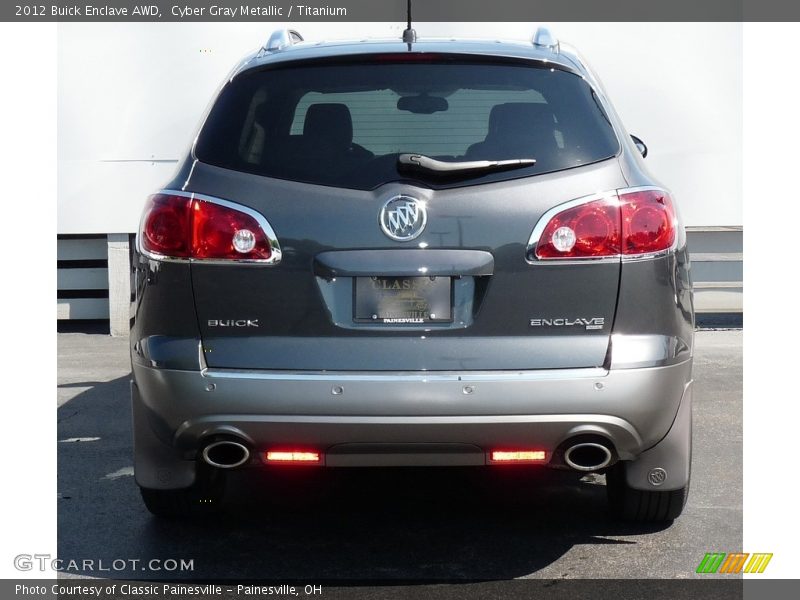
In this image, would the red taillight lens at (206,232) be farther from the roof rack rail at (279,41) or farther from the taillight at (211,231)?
the roof rack rail at (279,41)

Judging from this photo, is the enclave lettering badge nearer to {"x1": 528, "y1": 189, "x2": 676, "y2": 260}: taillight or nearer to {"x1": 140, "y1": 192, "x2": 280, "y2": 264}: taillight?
{"x1": 528, "y1": 189, "x2": 676, "y2": 260}: taillight

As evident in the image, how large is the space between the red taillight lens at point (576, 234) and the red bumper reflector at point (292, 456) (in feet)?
3.25

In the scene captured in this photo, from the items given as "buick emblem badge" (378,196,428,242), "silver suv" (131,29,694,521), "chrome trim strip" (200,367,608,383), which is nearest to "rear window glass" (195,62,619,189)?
"silver suv" (131,29,694,521)

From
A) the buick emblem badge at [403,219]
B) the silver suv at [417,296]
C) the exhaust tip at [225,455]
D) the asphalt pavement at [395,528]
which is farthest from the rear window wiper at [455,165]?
the asphalt pavement at [395,528]

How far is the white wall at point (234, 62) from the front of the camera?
10203mm

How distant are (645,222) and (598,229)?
0.56ft

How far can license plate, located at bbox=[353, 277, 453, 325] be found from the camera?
3750mm

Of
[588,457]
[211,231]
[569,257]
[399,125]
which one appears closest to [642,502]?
[588,457]

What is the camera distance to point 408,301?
3752 mm

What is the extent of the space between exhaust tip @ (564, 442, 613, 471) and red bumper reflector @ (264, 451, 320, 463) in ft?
2.72

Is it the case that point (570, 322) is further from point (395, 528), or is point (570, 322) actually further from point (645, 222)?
point (395, 528)
